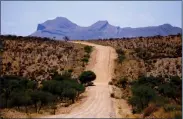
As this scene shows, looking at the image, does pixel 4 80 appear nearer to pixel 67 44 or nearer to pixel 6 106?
pixel 6 106

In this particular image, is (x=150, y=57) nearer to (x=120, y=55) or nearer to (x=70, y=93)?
(x=120, y=55)

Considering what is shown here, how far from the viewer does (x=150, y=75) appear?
62.3m

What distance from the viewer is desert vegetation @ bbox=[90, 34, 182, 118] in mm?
34556

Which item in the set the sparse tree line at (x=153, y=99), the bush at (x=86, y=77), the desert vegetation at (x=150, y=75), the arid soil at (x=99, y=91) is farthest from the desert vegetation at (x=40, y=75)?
the sparse tree line at (x=153, y=99)

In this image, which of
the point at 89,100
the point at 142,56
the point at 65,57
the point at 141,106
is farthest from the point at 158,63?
the point at 141,106

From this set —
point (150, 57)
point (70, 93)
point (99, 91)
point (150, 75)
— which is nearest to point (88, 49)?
point (150, 57)

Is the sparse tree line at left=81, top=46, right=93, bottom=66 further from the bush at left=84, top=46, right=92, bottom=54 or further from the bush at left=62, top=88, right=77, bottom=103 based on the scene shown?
the bush at left=62, top=88, right=77, bottom=103

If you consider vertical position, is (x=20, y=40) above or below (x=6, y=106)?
above

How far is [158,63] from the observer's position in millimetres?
69125

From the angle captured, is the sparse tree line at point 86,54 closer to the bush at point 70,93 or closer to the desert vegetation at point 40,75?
the desert vegetation at point 40,75

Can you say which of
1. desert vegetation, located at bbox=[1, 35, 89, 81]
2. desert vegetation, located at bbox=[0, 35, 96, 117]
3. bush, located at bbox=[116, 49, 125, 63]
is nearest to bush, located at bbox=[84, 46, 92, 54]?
desert vegetation, located at bbox=[0, 35, 96, 117]

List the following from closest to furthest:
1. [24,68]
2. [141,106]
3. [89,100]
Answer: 1. [141,106]
2. [89,100]
3. [24,68]

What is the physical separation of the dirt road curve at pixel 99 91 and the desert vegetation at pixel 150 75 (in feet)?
4.98

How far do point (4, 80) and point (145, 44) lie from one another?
4272 centimetres
